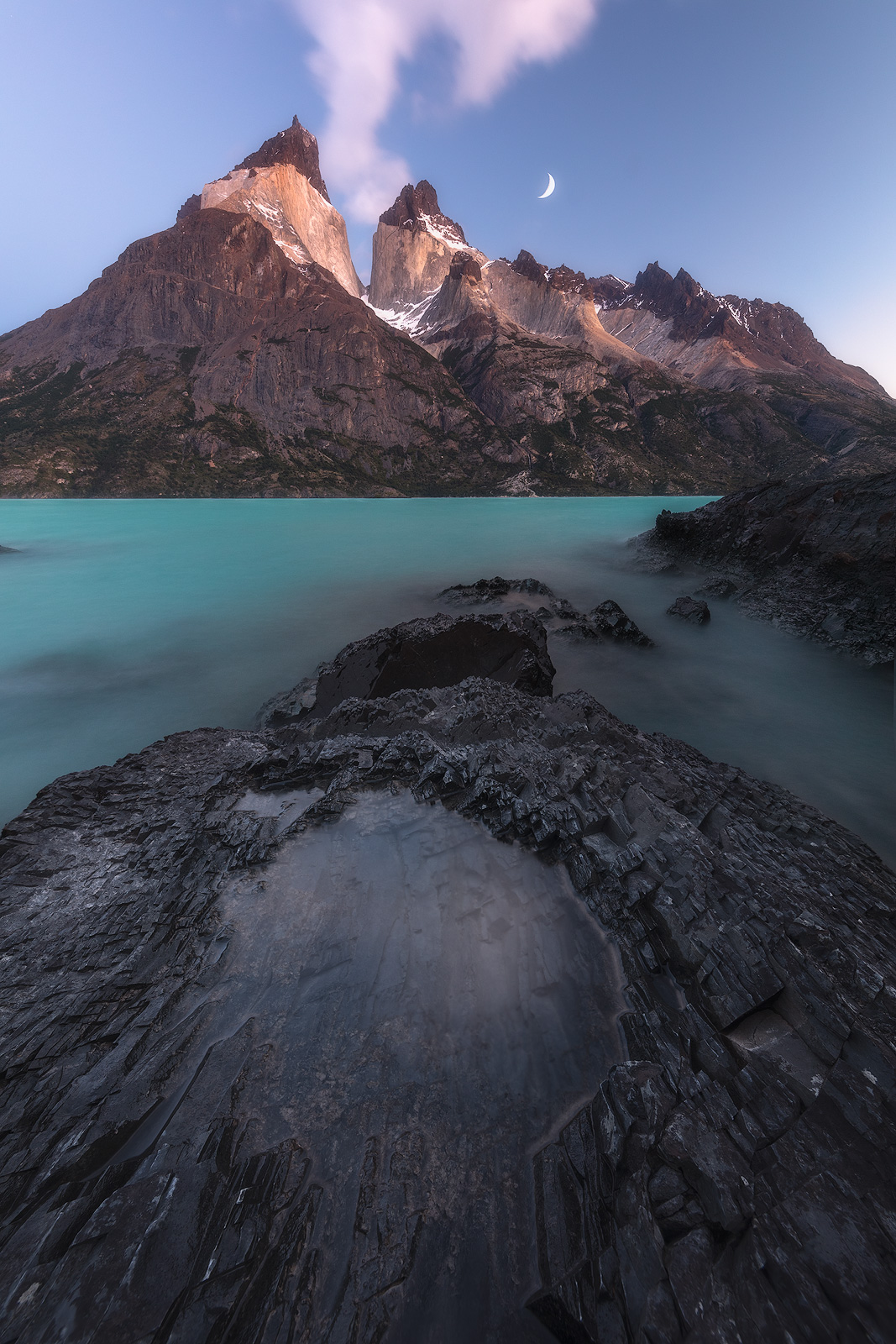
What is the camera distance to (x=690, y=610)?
2200cm

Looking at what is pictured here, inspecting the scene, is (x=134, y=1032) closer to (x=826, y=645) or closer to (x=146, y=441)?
(x=826, y=645)

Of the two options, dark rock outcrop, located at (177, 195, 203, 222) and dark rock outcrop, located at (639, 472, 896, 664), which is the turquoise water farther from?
dark rock outcrop, located at (177, 195, 203, 222)

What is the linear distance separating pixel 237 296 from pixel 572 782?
575ft

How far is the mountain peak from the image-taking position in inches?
6796

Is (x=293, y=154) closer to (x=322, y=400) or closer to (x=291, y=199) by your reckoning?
(x=291, y=199)

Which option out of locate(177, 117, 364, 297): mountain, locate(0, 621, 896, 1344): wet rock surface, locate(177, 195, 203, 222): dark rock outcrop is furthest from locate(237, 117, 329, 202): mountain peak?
locate(0, 621, 896, 1344): wet rock surface

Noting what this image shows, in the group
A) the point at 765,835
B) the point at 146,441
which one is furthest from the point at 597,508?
the point at 146,441

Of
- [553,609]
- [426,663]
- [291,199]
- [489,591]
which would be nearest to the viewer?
[426,663]

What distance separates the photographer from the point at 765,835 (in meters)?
7.33

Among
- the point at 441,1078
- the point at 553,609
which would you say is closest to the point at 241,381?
the point at 553,609

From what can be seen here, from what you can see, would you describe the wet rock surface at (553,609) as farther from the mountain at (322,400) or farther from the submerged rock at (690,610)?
the mountain at (322,400)

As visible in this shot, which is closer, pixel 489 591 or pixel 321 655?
pixel 321 655

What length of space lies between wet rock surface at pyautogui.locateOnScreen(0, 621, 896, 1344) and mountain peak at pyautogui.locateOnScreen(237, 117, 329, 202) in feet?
819

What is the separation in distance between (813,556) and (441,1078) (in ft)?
82.0
